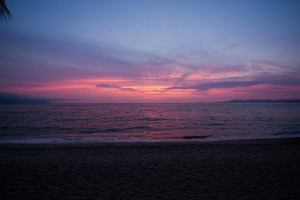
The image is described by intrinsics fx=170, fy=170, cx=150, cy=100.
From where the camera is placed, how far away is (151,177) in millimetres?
6371

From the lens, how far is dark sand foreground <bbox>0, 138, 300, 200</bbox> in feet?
16.6

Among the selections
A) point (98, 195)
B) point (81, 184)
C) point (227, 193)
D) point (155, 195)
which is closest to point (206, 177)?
point (227, 193)

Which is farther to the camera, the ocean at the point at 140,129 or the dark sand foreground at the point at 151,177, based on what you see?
the ocean at the point at 140,129

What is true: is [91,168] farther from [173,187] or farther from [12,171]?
[173,187]

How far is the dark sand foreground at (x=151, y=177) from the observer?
16.6ft

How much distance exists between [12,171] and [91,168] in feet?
9.99

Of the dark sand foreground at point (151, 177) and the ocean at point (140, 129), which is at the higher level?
the dark sand foreground at point (151, 177)

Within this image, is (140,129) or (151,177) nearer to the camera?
(151,177)

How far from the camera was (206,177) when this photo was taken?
6316 mm

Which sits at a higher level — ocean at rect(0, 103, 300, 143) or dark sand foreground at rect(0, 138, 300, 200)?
dark sand foreground at rect(0, 138, 300, 200)

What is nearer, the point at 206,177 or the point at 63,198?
the point at 63,198

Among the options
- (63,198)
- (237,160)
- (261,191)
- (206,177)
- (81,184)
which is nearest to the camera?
(63,198)

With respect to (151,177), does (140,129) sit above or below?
below

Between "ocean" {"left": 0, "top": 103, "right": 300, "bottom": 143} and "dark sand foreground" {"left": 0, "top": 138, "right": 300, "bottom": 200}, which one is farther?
"ocean" {"left": 0, "top": 103, "right": 300, "bottom": 143}
